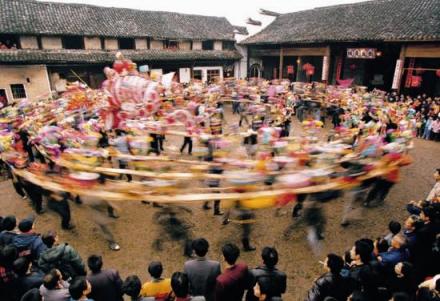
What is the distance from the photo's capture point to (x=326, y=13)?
2612 cm

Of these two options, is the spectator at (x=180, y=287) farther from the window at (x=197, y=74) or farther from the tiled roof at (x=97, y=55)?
the window at (x=197, y=74)

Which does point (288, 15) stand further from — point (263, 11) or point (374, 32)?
point (374, 32)

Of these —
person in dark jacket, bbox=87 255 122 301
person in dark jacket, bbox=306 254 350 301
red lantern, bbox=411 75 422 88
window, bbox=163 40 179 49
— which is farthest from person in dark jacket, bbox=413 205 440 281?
window, bbox=163 40 179 49

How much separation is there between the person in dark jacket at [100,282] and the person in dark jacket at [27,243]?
124cm

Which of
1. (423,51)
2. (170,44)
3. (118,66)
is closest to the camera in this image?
(118,66)

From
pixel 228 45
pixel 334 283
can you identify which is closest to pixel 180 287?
pixel 334 283

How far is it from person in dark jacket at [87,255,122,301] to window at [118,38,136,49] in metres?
25.9

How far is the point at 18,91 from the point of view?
21.8 m

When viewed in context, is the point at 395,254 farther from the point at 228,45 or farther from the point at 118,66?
the point at 228,45

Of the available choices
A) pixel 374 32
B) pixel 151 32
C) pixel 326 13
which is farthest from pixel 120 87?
pixel 326 13

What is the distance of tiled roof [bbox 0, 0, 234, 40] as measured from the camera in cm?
2191

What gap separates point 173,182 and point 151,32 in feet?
83.0

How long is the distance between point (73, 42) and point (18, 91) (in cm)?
589

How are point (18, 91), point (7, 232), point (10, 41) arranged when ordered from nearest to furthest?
point (7, 232) < point (10, 41) < point (18, 91)
